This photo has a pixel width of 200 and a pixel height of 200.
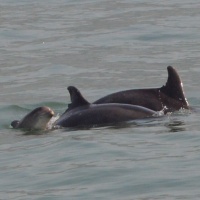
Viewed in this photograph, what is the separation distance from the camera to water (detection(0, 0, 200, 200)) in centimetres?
1219

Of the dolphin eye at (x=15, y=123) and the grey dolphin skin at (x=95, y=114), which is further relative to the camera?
the dolphin eye at (x=15, y=123)

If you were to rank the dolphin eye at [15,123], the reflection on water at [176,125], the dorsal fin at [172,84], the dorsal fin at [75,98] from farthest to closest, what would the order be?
1. the dorsal fin at [172,84]
2. the dolphin eye at [15,123]
3. the dorsal fin at [75,98]
4. the reflection on water at [176,125]

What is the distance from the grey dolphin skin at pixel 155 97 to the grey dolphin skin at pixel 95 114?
389 mm

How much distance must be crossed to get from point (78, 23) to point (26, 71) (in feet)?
18.9

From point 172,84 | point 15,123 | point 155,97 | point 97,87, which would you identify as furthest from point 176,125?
point 97,87

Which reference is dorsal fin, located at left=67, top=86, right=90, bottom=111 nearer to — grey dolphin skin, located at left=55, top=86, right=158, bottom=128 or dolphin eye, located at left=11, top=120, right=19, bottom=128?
grey dolphin skin, located at left=55, top=86, right=158, bottom=128

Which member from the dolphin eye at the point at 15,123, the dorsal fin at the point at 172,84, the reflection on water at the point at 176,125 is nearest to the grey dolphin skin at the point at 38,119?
the dolphin eye at the point at 15,123

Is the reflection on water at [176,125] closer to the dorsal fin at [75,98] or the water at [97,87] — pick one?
the water at [97,87]

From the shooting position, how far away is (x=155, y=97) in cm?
1619

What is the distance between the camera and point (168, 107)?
16.2 m

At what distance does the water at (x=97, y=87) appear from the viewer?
12.2 m

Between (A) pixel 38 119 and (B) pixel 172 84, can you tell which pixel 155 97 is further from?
(A) pixel 38 119

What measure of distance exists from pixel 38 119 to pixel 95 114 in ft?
2.40

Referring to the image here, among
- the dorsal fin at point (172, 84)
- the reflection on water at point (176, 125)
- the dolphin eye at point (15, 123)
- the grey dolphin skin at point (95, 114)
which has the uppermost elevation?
the dorsal fin at point (172, 84)
